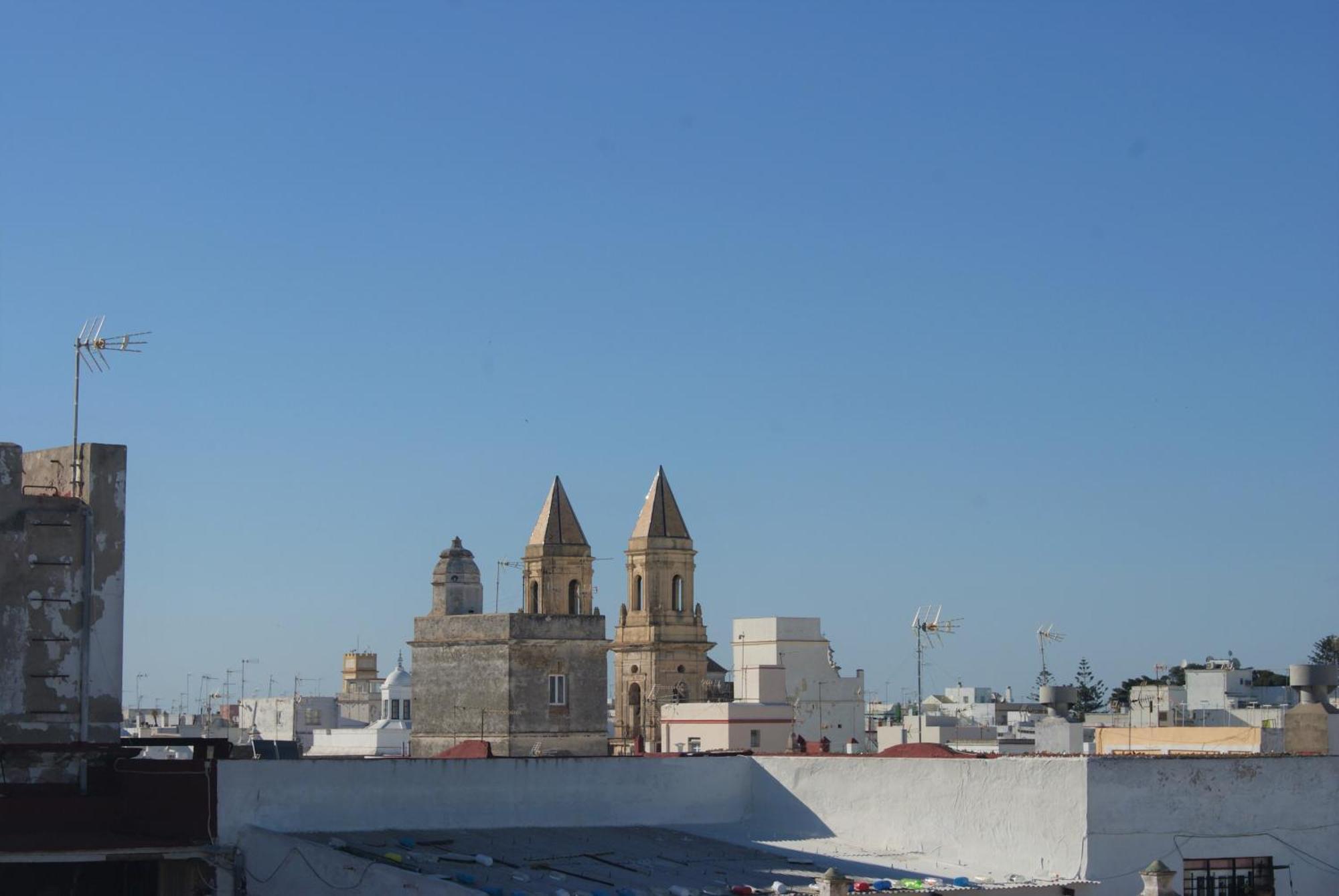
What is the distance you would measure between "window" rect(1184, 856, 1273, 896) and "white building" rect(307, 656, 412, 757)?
46705mm

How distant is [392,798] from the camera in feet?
81.6

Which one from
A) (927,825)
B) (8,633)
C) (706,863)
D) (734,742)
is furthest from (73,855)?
(734,742)

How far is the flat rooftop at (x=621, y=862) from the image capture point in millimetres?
21719

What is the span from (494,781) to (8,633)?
6.88 metres

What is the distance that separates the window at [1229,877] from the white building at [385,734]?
153ft

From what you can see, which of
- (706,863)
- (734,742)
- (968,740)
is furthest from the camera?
(968,740)

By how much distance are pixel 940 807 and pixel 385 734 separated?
52417mm

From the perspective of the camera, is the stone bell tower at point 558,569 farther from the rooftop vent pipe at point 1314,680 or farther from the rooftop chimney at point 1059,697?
the rooftop vent pipe at point 1314,680

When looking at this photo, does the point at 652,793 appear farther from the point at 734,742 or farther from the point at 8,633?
the point at 734,742

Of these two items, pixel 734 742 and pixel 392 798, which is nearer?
pixel 392 798

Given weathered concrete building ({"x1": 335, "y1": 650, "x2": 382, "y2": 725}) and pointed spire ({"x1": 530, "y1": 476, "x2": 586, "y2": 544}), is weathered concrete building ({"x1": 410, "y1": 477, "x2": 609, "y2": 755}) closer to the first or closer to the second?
pointed spire ({"x1": 530, "y1": 476, "x2": 586, "y2": 544})

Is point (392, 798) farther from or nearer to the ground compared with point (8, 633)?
nearer to the ground

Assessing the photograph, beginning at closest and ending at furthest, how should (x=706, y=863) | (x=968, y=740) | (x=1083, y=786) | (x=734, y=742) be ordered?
(x=1083, y=786), (x=706, y=863), (x=734, y=742), (x=968, y=740)

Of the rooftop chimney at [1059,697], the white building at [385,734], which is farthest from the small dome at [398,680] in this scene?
the rooftop chimney at [1059,697]
